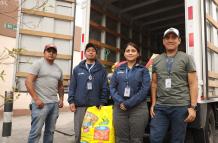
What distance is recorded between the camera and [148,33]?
292 inches

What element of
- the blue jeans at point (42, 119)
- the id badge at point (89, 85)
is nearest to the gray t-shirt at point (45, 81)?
the blue jeans at point (42, 119)

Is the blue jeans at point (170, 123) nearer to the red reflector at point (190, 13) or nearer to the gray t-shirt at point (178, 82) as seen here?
the gray t-shirt at point (178, 82)

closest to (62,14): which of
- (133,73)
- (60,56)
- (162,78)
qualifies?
(60,56)

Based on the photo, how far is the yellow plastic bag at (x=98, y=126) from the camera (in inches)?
136

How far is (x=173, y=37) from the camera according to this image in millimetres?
3275

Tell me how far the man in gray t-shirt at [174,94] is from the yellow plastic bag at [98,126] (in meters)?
0.54

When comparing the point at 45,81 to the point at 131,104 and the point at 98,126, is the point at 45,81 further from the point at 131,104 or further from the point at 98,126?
the point at 131,104

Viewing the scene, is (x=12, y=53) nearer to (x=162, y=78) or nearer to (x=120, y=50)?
(x=162, y=78)

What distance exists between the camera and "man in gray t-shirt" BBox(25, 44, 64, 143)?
379cm

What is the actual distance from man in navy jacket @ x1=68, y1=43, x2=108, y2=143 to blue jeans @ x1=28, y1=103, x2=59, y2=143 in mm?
301

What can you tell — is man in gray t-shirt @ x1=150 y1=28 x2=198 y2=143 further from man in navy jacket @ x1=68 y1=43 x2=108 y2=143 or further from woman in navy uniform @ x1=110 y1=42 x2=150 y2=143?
man in navy jacket @ x1=68 y1=43 x2=108 y2=143

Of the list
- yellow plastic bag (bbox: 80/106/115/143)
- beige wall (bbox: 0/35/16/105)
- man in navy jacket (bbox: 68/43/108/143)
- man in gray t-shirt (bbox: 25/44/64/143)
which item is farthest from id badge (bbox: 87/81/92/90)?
beige wall (bbox: 0/35/16/105)

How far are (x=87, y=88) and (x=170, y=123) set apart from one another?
Answer: 1154mm

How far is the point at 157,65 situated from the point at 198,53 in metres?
0.76
